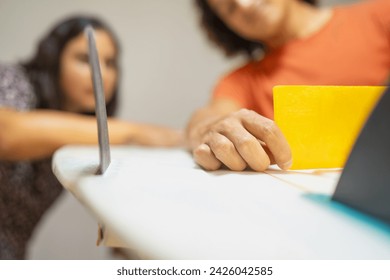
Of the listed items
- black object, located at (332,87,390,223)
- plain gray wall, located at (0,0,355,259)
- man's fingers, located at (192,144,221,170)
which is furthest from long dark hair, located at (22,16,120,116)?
black object, located at (332,87,390,223)

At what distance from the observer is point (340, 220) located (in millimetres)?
185

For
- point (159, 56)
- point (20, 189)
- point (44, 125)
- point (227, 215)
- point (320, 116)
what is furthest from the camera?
point (159, 56)

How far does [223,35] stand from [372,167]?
878 mm

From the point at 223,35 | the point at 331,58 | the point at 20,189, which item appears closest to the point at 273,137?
the point at 331,58

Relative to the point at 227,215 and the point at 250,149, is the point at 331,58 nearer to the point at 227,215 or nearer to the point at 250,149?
the point at 250,149

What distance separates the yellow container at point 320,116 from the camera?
0.92ft

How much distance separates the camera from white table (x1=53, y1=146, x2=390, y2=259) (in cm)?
15

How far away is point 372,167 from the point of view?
0.19 metres

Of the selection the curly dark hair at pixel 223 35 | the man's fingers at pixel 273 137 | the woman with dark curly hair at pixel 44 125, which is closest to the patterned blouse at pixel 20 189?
the woman with dark curly hair at pixel 44 125

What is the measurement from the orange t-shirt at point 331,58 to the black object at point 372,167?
0.24 metres

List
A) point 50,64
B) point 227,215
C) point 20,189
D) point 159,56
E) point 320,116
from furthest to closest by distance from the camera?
point 159,56, point 50,64, point 20,189, point 320,116, point 227,215

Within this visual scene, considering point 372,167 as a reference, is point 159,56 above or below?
below

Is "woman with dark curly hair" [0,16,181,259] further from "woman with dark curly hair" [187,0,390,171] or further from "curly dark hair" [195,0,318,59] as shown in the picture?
"curly dark hair" [195,0,318,59]
